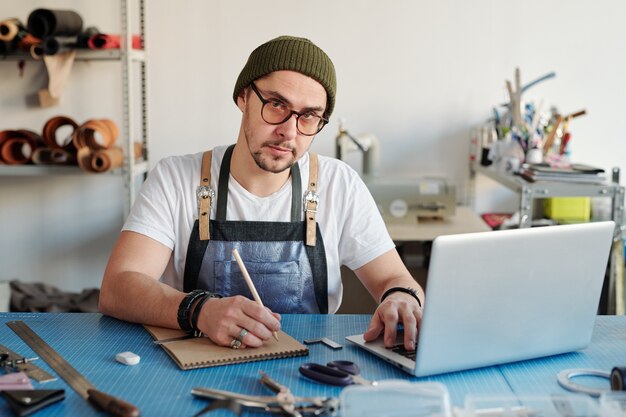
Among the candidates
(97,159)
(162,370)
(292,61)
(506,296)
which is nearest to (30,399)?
(162,370)

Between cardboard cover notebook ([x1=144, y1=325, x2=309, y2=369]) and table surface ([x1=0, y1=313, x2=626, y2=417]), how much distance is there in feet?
0.05

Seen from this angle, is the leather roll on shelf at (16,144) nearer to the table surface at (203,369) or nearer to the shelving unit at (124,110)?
the shelving unit at (124,110)

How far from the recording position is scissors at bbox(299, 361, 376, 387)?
127 cm

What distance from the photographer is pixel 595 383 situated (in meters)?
1.33

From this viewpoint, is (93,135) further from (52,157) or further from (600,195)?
(600,195)

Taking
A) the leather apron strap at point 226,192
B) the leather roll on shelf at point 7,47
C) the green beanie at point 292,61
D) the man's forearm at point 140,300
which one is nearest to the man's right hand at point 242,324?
the man's forearm at point 140,300

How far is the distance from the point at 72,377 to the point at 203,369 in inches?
8.4

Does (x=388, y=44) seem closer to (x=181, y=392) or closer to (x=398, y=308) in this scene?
(x=398, y=308)

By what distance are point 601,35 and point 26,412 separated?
2873 mm

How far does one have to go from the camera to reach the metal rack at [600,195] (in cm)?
270

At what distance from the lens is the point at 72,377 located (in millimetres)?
1295

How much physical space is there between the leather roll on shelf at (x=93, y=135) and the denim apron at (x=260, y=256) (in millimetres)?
1241

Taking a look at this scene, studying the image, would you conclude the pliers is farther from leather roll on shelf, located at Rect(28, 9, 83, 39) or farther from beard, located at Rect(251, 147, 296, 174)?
leather roll on shelf, located at Rect(28, 9, 83, 39)

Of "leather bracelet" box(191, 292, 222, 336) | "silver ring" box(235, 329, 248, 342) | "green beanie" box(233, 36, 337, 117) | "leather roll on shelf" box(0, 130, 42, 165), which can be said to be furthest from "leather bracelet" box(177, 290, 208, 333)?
"leather roll on shelf" box(0, 130, 42, 165)
